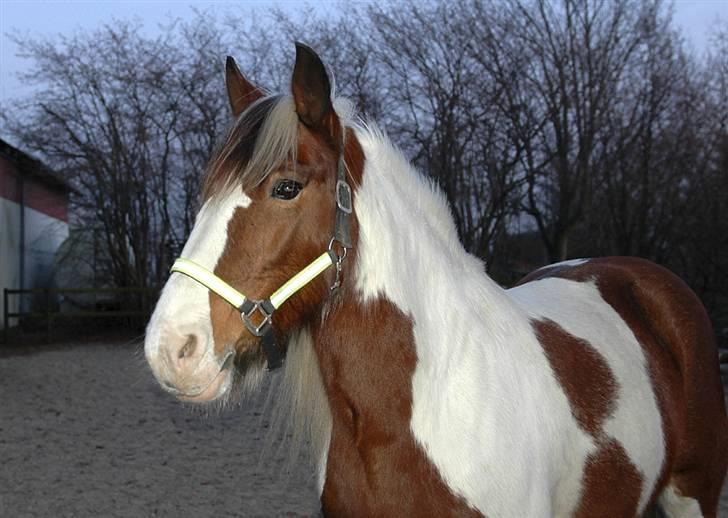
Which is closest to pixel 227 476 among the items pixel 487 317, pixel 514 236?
pixel 487 317

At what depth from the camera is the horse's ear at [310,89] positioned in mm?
1928

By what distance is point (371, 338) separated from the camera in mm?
2088

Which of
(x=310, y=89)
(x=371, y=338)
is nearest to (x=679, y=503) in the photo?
(x=371, y=338)

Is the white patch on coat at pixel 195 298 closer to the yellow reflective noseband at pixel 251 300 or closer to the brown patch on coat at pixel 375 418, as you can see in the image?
the yellow reflective noseband at pixel 251 300

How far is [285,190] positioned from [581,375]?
127 centimetres

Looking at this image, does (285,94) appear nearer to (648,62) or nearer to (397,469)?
(397,469)

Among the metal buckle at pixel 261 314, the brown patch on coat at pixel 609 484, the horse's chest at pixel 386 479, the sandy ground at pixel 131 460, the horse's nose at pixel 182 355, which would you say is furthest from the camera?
the sandy ground at pixel 131 460

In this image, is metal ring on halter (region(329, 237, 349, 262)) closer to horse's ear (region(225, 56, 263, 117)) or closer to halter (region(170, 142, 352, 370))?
halter (region(170, 142, 352, 370))

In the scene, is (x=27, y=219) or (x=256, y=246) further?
(x=27, y=219)

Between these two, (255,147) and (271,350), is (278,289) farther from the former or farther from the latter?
(255,147)

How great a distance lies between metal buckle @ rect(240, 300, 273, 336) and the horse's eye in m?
0.30

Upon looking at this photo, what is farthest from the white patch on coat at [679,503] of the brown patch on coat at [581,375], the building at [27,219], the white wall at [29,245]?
the white wall at [29,245]

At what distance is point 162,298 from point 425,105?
14353 mm

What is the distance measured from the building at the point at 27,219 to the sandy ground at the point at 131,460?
1082cm
